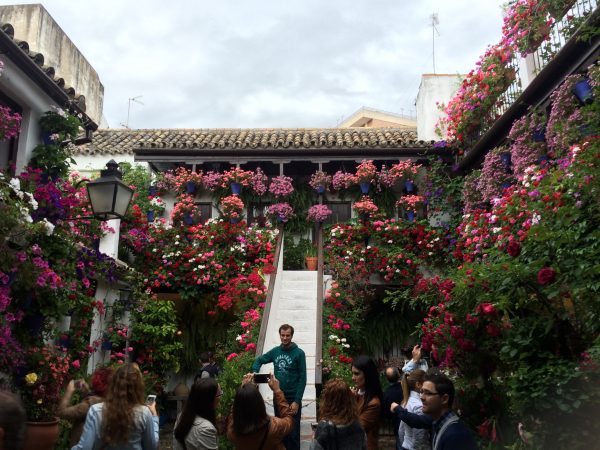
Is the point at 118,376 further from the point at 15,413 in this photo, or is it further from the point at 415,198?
the point at 415,198

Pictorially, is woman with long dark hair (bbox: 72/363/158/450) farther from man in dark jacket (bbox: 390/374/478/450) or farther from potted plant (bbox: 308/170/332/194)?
potted plant (bbox: 308/170/332/194)

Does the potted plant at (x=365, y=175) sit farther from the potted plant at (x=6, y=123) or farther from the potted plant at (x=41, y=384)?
the potted plant at (x=41, y=384)

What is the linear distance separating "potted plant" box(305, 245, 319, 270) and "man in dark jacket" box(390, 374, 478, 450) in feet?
33.2

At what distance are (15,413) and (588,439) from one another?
158 inches

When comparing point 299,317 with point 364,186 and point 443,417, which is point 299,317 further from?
point 443,417

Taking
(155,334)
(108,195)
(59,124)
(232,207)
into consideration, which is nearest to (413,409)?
(108,195)

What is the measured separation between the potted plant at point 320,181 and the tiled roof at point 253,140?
2.34ft

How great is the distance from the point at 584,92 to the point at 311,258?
784 centimetres

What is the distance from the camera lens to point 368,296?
44.2ft

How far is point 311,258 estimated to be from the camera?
1412 centimetres

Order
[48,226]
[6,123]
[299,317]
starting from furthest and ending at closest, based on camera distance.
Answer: [299,317], [48,226], [6,123]

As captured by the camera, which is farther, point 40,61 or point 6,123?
point 40,61

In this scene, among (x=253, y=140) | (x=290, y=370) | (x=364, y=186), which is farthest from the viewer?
(x=253, y=140)

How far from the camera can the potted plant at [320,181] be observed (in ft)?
48.2
